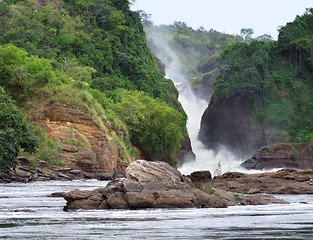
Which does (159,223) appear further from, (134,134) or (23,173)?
(134,134)

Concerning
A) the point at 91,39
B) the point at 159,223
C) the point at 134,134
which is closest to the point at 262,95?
the point at 91,39

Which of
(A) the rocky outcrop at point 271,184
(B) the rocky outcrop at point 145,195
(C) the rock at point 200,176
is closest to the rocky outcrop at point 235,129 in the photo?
(A) the rocky outcrop at point 271,184

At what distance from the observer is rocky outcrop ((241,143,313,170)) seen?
4722 inches

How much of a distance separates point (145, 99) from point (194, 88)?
7274cm

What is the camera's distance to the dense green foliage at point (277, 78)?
5581 inches

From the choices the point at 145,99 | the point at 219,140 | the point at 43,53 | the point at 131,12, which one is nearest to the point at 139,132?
the point at 145,99

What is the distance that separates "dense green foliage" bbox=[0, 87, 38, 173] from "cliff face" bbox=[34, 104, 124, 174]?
30.0 m

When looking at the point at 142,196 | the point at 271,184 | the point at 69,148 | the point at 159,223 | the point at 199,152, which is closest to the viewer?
the point at 159,223

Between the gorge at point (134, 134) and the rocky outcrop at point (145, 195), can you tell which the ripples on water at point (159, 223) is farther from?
the rocky outcrop at point (145, 195)

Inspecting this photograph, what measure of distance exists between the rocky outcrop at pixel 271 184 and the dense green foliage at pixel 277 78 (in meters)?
87.8

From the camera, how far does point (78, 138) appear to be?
237 feet

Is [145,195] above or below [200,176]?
above

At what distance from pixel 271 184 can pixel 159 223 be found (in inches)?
974

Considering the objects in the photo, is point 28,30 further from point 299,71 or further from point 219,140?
point 299,71
